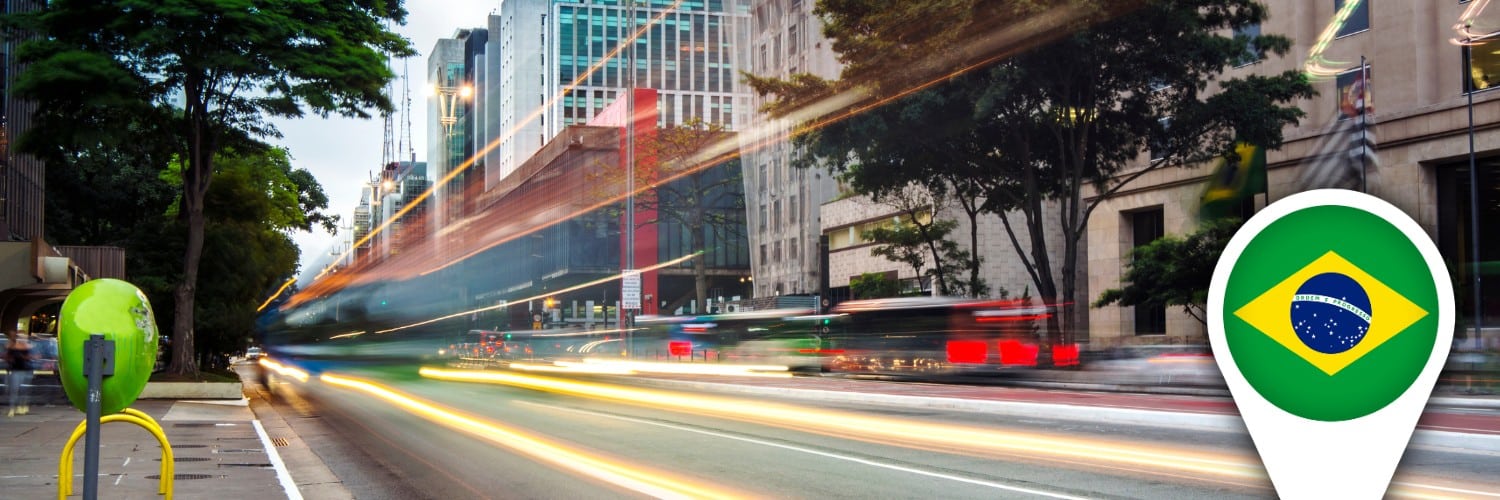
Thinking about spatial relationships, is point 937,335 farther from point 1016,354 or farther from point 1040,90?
point 1040,90

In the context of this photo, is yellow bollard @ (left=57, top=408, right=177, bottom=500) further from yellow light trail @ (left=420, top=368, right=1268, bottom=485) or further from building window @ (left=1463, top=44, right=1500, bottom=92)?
building window @ (left=1463, top=44, right=1500, bottom=92)

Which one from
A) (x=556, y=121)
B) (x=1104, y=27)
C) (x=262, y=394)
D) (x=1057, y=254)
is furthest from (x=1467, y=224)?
(x=556, y=121)

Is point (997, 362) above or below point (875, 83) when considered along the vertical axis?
below

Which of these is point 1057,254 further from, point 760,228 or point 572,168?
point 572,168

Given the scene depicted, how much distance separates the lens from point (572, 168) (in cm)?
10138

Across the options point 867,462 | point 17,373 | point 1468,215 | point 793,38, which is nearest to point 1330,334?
point 867,462

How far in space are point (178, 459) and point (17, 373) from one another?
534 inches

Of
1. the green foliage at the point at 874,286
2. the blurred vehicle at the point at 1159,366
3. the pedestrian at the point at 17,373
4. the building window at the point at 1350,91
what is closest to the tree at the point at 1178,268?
the building window at the point at 1350,91

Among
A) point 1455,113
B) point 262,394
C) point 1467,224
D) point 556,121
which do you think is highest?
point 556,121

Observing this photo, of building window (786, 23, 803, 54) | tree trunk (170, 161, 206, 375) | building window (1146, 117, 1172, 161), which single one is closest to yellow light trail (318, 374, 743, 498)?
tree trunk (170, 161, 206, 375)

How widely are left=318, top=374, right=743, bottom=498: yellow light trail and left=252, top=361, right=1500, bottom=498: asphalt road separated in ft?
0.09

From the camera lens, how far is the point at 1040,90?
33062mm

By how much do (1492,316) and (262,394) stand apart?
35.4 meters

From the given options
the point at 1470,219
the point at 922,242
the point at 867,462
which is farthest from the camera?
the point at 922,242
